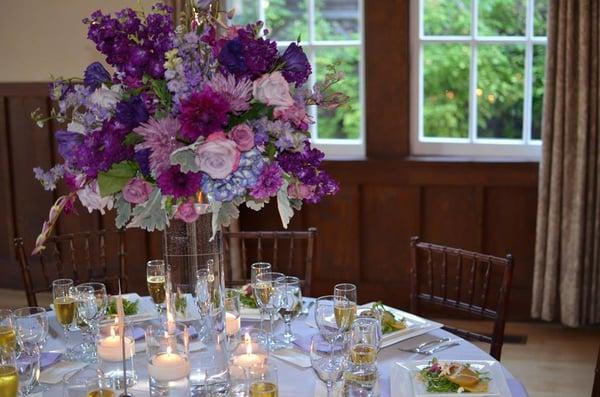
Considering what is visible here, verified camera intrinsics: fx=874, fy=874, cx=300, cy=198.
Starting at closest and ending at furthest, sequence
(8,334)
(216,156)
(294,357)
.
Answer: (216,156)
(8,334)
(294,357)

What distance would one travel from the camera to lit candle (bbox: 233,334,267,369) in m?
1.99

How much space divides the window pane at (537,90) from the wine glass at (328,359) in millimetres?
2715

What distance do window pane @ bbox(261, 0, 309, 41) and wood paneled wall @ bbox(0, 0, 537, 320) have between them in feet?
1.29

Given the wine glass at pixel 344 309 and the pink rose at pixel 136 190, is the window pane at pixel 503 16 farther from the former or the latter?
the pink rose at pixel 136 190

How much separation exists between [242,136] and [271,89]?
0.12 metres

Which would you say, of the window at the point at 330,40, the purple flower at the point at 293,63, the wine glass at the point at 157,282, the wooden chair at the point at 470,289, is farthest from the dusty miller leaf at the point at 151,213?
the window at the point at 330,40

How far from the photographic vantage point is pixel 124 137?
192cm

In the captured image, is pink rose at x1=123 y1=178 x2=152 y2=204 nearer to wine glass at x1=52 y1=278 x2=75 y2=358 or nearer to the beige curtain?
wine glass at x1=52 y1=278 x2=75 y2=358

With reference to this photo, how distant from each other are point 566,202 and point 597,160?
247mm

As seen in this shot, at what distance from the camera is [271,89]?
74.2 inches

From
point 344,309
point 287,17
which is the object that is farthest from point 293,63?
point 287,17

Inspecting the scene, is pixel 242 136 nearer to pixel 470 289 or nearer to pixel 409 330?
pixel 409 330

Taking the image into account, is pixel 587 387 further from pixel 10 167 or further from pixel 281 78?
pixel 10 167

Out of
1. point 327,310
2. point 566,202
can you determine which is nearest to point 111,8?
point 566,202
